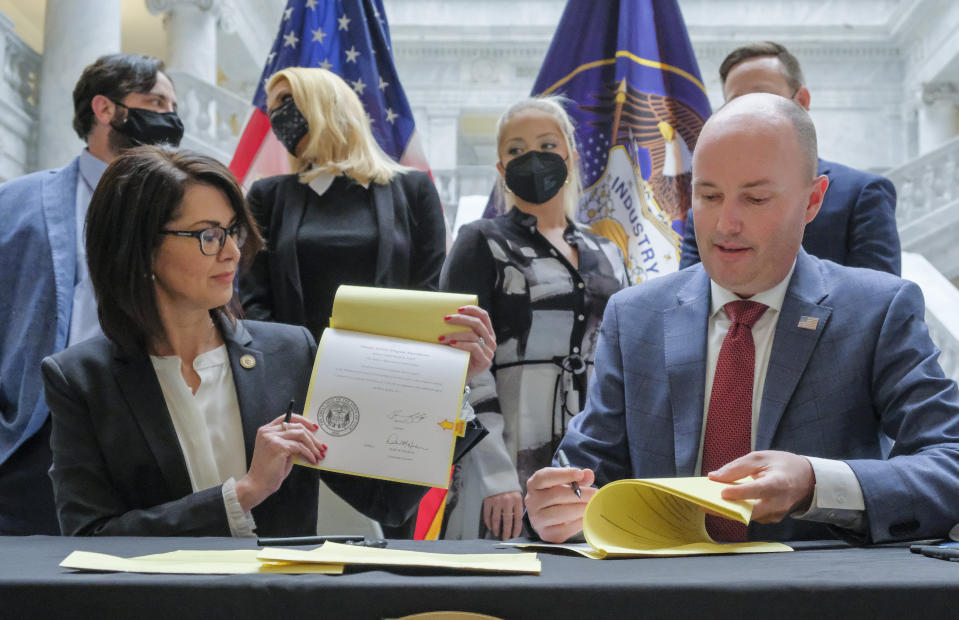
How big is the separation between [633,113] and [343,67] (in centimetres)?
134

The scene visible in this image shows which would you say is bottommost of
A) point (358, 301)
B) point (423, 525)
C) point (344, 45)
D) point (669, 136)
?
point (423, 525)

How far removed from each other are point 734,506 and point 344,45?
3.65m

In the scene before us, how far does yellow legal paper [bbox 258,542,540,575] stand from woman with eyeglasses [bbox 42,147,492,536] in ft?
2.28

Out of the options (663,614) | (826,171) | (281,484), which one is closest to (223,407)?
(281,484)

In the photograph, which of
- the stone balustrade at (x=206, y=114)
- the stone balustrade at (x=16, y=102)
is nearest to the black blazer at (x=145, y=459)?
the stone balustrade at (x=16, y=102)

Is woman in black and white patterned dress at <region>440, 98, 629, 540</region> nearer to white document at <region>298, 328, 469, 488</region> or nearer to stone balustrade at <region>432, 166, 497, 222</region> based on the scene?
white document at <region>298, 328, 469, 488</region>

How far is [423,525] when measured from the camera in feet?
10.4

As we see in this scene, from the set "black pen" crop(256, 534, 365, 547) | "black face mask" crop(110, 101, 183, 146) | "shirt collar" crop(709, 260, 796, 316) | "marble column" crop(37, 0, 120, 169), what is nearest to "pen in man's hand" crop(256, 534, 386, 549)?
"black pen" crop(256, 534, 365, 547)

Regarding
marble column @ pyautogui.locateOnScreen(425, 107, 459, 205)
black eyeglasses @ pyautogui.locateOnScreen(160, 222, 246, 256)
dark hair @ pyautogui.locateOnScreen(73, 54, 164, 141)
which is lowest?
black eyeglasses @ pyautogui.locateOnScreen(160, 222, 246, 256)

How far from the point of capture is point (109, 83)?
10.8 feet

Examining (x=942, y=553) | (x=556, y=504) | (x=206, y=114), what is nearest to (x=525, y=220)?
(x=556, y=504)

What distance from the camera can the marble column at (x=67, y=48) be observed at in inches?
373

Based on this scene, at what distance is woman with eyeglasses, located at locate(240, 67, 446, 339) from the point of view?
120 inches

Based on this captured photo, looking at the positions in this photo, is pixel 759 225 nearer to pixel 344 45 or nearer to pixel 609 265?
pixel 609 265
